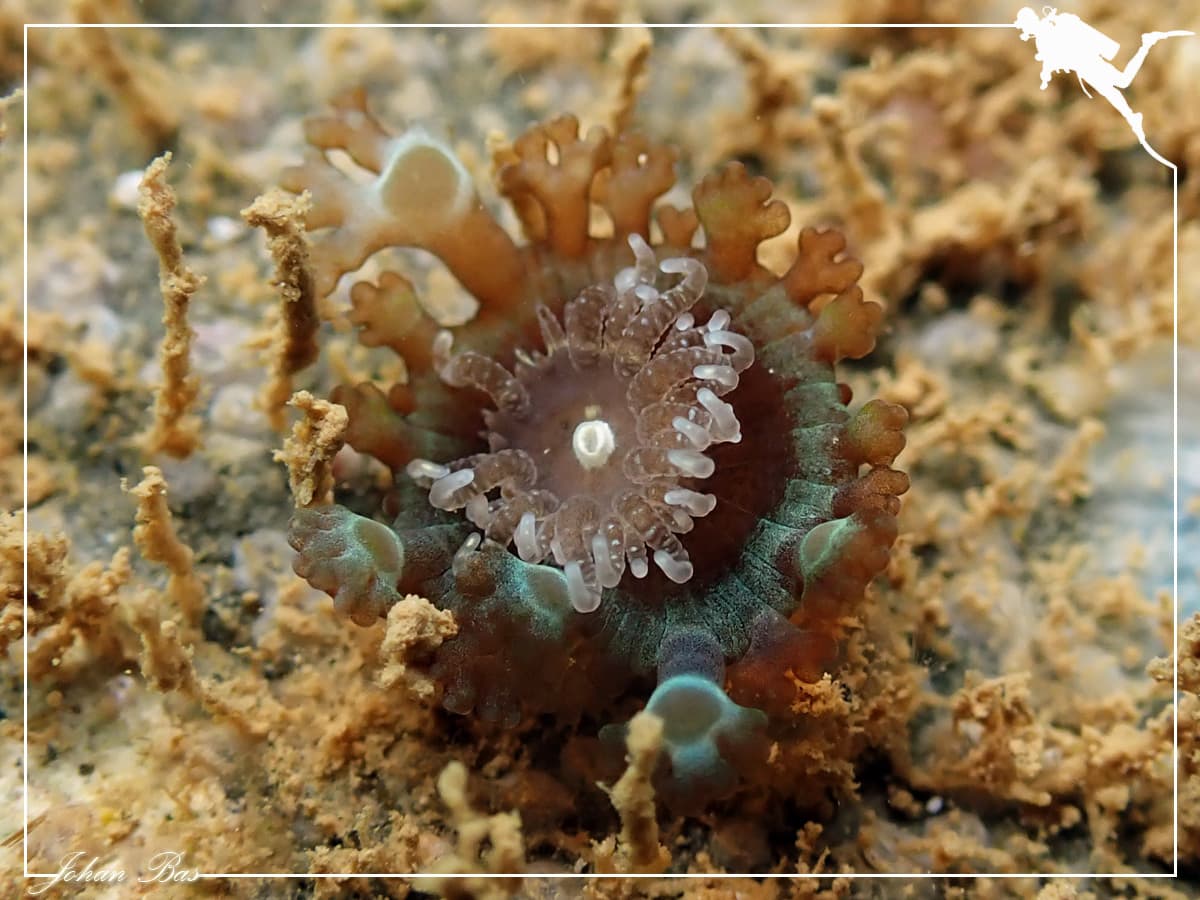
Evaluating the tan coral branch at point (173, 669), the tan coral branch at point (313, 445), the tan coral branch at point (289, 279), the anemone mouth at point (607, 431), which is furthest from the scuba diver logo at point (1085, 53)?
the tan coral branch at point (173, 669)

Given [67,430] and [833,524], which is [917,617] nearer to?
[833,524]

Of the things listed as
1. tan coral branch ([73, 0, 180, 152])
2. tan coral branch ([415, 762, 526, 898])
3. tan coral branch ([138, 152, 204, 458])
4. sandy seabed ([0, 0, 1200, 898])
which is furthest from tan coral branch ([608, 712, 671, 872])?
tan coral branch ([73, 0, 180, 152])

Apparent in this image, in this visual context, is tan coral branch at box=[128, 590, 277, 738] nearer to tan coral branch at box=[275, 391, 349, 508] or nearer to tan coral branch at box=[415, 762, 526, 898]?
tan coral branch at box=[275, 391, 349, 508]

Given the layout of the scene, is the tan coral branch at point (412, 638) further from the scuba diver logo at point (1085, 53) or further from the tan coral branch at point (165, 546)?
the scuba diver logo at point (1085, 53)

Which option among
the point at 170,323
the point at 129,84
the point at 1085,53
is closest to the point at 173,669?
the point at 170,323

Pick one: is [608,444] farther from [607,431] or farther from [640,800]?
[640,800]

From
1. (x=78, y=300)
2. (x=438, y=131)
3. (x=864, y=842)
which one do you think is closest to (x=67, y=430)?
(x=78, y=300)

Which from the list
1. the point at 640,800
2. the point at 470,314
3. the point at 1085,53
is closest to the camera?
the point at 640,800
